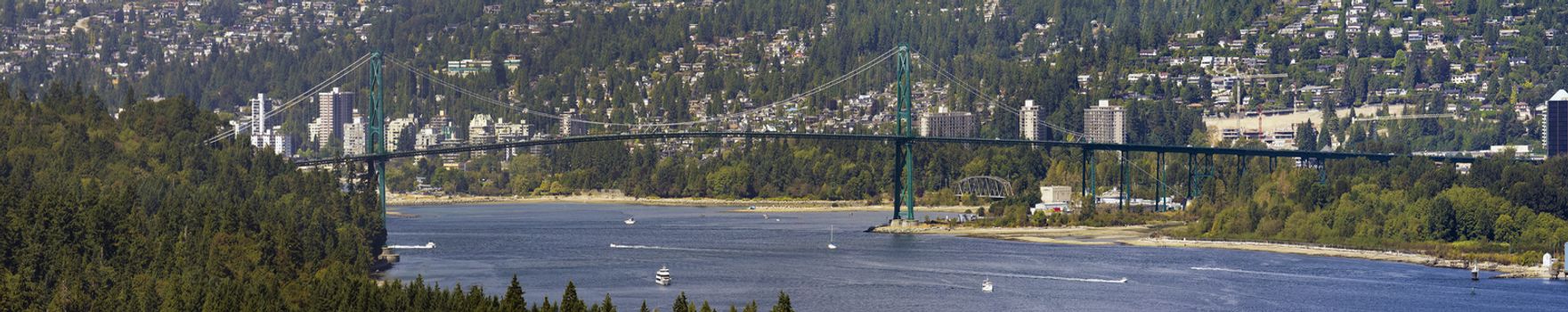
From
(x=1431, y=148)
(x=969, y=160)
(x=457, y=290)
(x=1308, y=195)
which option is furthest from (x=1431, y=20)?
(x=457, y=290)

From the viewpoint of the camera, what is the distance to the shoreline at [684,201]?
330 feet

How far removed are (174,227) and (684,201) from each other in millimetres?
53441

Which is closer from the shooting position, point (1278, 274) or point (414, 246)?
point (1278, 274)

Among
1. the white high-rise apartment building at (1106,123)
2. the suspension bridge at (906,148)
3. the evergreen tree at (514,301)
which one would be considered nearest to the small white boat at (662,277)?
the evergreen tree at (514,301)

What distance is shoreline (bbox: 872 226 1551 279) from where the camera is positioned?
204 feet

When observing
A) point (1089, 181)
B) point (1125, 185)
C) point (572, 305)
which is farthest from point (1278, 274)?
point (1089, 181)

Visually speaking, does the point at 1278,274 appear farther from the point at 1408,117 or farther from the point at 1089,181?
the point at 1408,117

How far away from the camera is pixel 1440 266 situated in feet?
204

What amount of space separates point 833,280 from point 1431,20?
74.1m

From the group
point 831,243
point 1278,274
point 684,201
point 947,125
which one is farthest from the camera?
point 684,201

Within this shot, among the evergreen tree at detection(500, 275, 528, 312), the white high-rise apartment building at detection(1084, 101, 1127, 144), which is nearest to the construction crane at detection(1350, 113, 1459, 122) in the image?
the white high-rise apartment building at detection(1084, 101, 1127, 144)

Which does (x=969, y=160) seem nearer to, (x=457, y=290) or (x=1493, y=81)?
(x=1493, y=81)

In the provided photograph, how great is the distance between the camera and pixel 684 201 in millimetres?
108562

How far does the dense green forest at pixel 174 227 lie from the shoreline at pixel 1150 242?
51.0 feet
